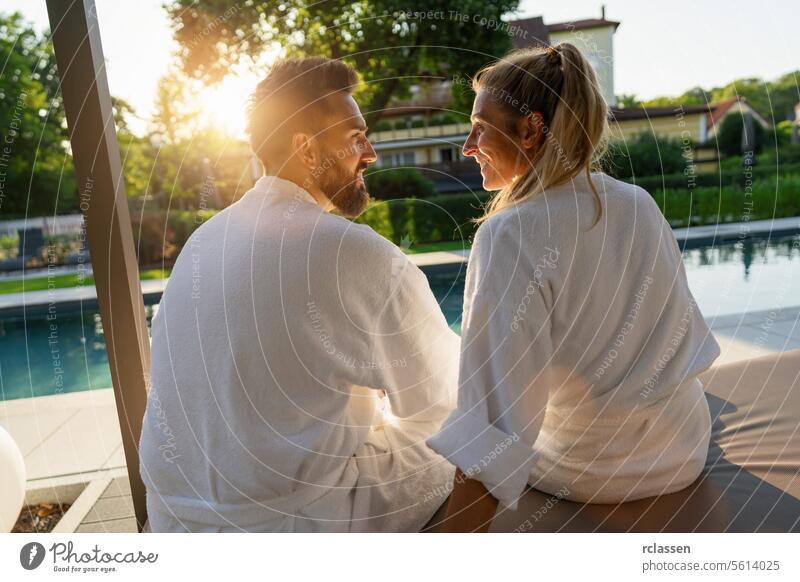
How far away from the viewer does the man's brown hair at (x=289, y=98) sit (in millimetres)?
1139

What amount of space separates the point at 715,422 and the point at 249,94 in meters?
1.27

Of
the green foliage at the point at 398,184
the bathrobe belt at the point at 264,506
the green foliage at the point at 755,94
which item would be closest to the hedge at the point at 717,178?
the green foliage at the point at 755,94

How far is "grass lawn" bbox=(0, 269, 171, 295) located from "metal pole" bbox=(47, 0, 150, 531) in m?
6.22

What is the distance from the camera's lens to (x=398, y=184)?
6.67m

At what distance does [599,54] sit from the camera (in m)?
1.72

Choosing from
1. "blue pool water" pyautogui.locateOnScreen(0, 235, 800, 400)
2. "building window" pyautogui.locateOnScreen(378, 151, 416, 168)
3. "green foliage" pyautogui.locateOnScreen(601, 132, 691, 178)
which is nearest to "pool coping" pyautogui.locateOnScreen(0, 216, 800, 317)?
"blue pool water" pyautogui.locateOnScreen(0, 235, 800, 400)

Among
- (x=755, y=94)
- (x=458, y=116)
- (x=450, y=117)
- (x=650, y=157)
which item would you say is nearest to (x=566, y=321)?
(x=458, y=116)

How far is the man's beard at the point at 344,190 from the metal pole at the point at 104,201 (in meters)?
0.57

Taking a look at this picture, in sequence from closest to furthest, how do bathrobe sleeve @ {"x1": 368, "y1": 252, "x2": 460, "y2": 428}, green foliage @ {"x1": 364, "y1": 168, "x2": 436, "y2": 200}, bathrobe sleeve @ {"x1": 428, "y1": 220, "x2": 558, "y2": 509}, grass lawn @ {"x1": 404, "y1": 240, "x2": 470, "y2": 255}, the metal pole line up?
bathrobe sleeve @ {"x1": 428, "y1": 220, "x2": 558, "y2": 509} → bathrobe sleeve @ {"x1": 368, "y1": 252, "x2": 460, "y2": 428} → the metal pole → grass lawn @ {"x1": 404, "y1": 240, "x2": 470, "y2": 255} → green foliage @ {"x1": 364, "y1": 168, "x2": 436, "y2": 200}

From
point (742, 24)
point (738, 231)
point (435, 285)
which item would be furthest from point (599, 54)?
point (738, 231)

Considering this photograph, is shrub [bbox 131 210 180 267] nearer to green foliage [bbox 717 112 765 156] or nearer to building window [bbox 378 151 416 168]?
building window [bbox 378 151 416 168]

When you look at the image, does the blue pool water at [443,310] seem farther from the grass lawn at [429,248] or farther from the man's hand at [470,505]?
the man's hand at [470,505]

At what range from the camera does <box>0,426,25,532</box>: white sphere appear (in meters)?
1.59

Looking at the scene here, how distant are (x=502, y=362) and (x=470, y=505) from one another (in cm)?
26
